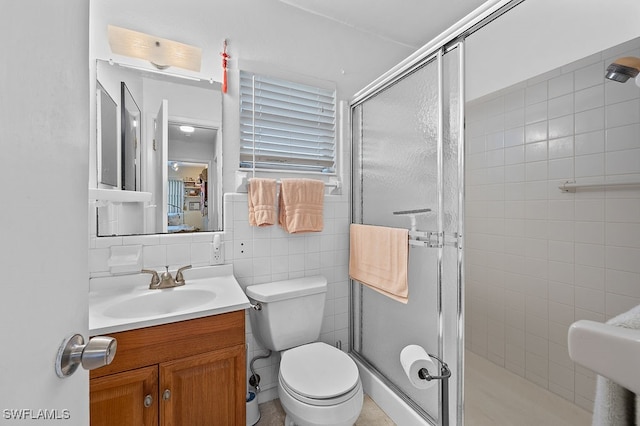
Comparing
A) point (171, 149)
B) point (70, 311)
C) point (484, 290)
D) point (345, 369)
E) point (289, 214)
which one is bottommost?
point (345, 369)

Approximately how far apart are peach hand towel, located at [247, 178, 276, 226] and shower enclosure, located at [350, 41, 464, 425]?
63cm

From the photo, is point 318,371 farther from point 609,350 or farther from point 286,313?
point 609,350

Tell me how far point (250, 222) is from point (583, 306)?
1885 mm

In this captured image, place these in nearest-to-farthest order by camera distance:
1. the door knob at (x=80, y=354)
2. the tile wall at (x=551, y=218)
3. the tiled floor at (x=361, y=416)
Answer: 1. the door knob at (x=80, y=354)
2. the tile wall at (x=551, y=218)
3. the tiled floor at (x=361, y=416)

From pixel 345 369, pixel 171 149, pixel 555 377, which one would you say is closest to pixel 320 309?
pixel 345 369

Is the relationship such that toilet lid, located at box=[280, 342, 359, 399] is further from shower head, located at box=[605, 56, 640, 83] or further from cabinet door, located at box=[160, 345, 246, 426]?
shower head, located at box=[605, 56, 640, 83]

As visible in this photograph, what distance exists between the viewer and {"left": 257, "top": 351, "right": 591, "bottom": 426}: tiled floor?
1.38 meters

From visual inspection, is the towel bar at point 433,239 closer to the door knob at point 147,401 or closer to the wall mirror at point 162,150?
the wall mirror at point 162,150

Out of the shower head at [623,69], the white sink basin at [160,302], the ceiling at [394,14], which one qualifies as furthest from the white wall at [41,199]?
the shower head at [623,69]

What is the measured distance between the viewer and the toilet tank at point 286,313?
1.48 metres

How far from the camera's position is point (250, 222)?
5.39 feet

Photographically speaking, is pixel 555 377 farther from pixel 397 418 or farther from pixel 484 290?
pixel 397 418

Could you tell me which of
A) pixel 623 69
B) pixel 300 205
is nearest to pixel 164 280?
pixel 300 205

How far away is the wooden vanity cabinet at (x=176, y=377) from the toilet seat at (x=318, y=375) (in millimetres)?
237
